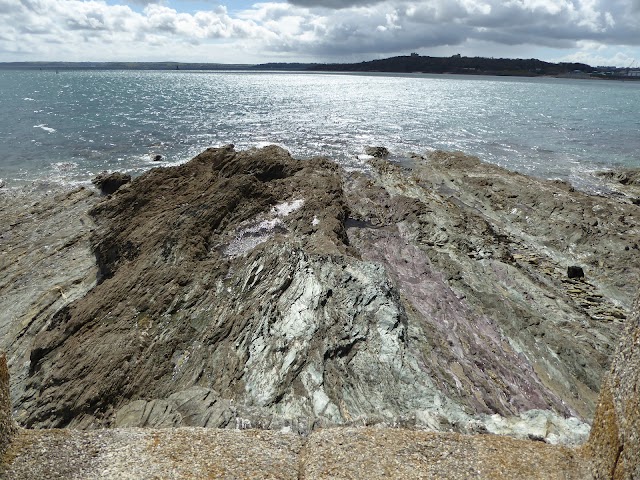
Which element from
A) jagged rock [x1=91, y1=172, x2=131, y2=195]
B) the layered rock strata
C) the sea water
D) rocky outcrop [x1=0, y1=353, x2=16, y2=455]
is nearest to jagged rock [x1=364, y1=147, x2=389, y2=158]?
the sea water

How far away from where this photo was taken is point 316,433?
10820 mm

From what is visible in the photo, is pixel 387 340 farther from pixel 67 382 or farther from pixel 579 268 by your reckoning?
pixel 579 268

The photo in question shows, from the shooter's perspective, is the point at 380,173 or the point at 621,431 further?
the point at 380,173

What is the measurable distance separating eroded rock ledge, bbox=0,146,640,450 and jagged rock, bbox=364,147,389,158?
1940 centimetres

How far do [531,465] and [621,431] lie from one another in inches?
81.7

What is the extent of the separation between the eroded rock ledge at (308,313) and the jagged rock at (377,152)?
63.6ft

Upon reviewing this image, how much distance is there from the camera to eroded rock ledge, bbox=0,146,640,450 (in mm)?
12641

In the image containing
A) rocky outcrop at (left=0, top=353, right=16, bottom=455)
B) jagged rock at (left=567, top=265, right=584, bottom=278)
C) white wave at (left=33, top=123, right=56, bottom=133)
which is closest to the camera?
rocky outcrop at (left=0, top=353, right=16, bottom=455)

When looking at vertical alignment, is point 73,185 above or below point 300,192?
below

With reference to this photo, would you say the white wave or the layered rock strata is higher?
the layered rock strata

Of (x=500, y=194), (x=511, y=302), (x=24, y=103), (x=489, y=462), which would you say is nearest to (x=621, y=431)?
(x=489, y=462)

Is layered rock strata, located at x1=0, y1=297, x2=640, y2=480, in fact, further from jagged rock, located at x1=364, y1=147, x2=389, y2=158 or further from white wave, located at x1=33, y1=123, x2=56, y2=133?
white wave, located at x1=33, y1=123, x2=56, y2=133

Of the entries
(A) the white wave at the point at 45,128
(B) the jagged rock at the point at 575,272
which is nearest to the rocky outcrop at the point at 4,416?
(B) the jagged rock at the point at 575,272

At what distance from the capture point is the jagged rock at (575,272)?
23266 mm
